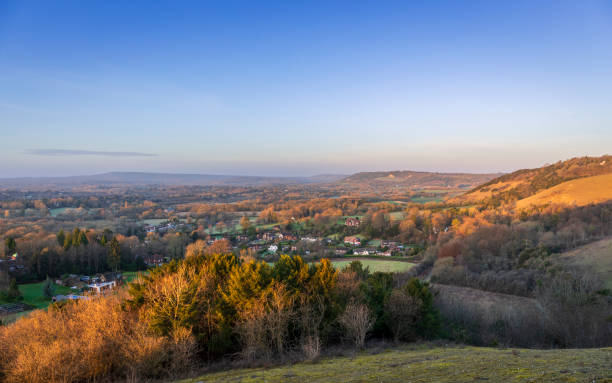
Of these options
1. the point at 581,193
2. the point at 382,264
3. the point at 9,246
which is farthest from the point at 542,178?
the point at 9,246

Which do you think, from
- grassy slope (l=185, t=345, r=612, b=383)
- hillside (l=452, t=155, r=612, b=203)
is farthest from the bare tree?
hillside (l=452, t=155, r=612, b=203)

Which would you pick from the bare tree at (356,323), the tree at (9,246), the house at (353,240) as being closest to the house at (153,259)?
the tree at (9,246)

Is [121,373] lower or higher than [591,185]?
lower

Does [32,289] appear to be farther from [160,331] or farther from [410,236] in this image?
[410,236]

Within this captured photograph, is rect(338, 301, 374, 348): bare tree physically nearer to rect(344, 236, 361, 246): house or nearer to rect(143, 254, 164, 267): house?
rect(143, 254, 164, 267): house

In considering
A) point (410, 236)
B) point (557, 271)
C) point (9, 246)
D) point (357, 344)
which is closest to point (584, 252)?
point (557, 271)
